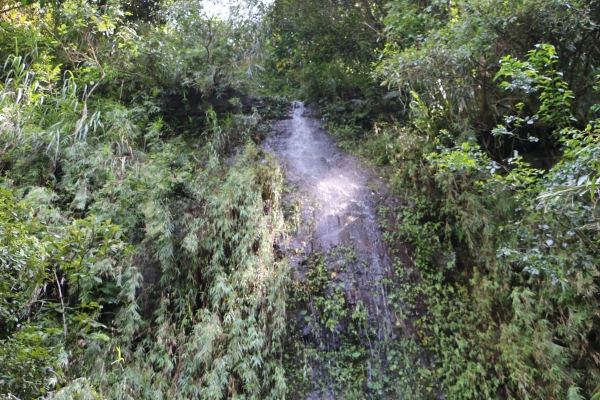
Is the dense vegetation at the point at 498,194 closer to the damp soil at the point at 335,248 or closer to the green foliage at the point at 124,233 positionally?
the damp soil at the point at 335,248

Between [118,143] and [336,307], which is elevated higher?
[118,143]

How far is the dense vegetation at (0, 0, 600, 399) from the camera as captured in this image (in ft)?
13.6

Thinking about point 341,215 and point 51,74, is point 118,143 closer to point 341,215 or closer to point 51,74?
point 51,74

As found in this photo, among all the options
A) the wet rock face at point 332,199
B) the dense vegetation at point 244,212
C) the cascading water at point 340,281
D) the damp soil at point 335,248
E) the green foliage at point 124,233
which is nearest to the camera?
the green foliage at point 124,233

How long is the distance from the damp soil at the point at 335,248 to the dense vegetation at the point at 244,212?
21 centimetres

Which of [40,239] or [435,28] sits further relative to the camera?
[435,28]

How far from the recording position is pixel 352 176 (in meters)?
8.05

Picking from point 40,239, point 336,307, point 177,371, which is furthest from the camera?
point 336,307

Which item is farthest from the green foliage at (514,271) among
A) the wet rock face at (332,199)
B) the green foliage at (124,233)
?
the green foliage at (124,233)

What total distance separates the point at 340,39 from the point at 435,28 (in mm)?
3457

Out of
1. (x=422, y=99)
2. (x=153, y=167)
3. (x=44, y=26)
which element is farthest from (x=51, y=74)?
(x=422, y=99)

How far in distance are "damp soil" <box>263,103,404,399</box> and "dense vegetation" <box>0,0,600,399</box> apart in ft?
0.70

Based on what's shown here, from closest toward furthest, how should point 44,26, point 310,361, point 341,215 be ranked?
point 310,361, point 341,215, point 44,26

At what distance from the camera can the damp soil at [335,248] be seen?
17.7ft
